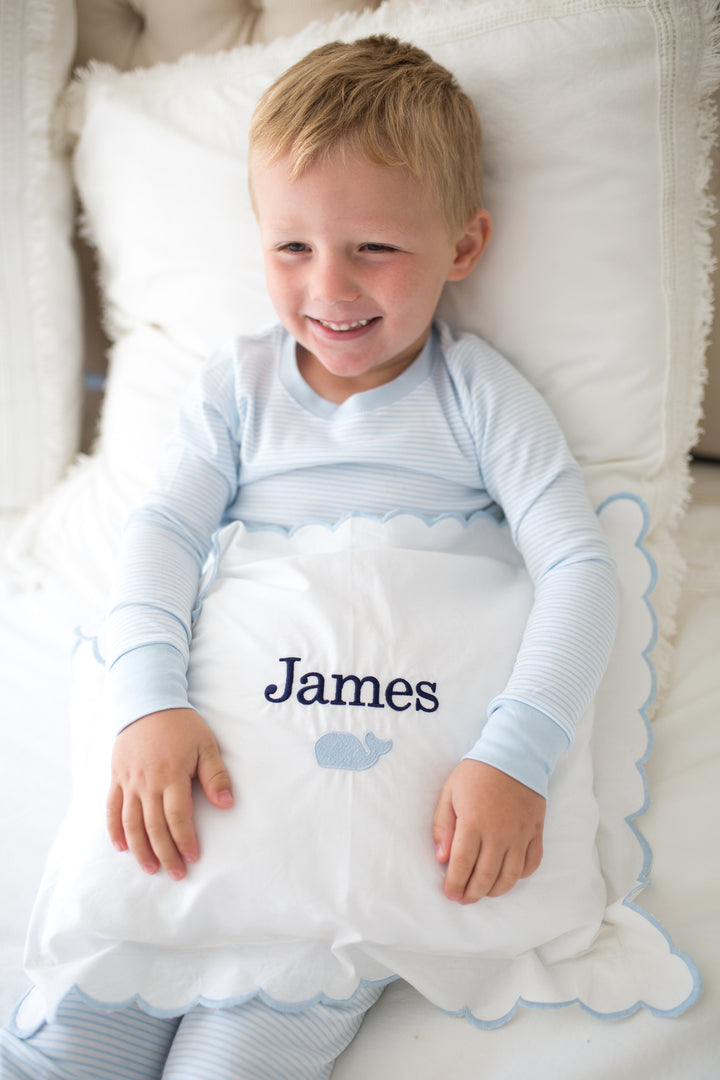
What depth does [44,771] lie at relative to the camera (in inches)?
34.1

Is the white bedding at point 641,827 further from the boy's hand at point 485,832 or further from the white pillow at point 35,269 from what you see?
the white pillow at point 35,269

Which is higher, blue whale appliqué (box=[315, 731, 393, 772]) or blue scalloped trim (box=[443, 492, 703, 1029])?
blue whale appliqué (box=[315, 731, 393, 772])

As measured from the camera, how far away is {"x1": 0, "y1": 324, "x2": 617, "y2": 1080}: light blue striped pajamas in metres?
0.63

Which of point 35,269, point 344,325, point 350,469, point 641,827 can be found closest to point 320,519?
point 350,469

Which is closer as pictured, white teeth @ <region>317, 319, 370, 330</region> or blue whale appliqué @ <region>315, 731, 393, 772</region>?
blue whale appliqué @ <region>315, 731, 393, 772</region>

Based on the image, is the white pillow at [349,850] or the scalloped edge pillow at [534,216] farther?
the scalloped edge pillow at [534,216]

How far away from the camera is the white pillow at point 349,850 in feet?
2.07

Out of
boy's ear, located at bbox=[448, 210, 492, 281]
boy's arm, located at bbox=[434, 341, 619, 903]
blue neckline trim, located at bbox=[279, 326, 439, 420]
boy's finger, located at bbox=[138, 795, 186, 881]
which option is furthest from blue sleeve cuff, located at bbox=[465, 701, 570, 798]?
boy's ear, located at bbox=[448, 210, 492, 281]

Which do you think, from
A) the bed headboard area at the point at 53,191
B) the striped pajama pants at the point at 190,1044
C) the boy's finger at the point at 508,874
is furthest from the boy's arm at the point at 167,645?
the bed headboard area at the point at 53,191

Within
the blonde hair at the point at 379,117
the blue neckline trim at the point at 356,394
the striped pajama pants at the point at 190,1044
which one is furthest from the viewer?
the blue neckline trim at the point at 356,394

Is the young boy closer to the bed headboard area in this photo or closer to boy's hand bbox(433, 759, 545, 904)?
boy's hand bbox(433, 759, 545, 904)

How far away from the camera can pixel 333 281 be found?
790 mm

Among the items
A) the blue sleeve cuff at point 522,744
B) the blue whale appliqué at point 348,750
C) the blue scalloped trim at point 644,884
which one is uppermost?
the blue sleeve cuff at point 522,744

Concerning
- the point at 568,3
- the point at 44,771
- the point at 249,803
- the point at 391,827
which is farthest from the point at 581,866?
the point at 568,3
